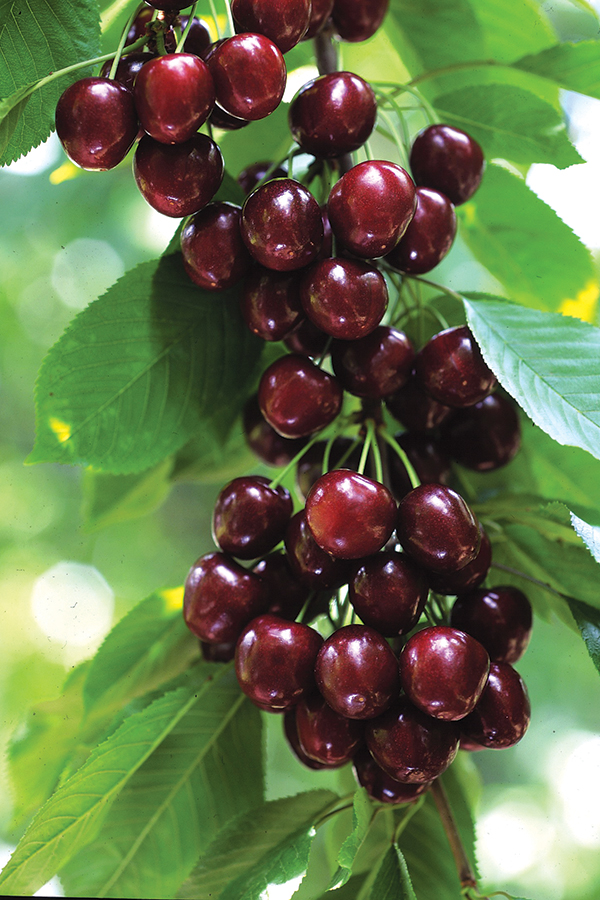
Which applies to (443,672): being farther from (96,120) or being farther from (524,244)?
(524,244)

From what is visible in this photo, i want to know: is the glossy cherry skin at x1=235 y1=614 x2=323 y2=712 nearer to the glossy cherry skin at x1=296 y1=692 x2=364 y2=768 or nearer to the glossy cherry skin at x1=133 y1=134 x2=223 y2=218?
the glossy cherry skin at x1=296 y1=692 x2=364 y2=768

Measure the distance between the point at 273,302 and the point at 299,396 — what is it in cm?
7

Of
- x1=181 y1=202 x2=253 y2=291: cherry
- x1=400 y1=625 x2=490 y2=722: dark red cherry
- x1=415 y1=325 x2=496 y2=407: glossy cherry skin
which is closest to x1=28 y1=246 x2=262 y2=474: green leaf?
x1=181 y1=202 x2=253 y2=291: cherry

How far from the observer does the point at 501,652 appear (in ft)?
1.79

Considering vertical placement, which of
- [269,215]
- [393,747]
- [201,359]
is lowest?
[393,747]

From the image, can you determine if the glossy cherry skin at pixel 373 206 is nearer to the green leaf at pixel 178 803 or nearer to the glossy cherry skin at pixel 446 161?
the glossy cherry skin at pixel 446 161

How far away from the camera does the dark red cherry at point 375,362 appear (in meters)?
0.55

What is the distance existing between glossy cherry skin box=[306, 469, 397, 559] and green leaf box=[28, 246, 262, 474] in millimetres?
186

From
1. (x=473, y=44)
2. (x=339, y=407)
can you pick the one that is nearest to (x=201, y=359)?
(x=339, y=407)

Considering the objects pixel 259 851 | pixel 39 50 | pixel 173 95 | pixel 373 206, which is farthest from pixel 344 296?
pixel 259 851

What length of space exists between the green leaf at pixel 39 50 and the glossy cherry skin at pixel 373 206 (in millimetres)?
211

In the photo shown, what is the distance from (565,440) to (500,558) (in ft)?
0.72

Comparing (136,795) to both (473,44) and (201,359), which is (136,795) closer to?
(201,359)

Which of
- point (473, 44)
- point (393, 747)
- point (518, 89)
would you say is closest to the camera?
point (393, 747)
